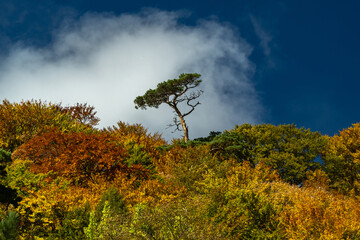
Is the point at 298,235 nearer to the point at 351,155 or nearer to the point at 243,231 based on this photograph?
the point at 243,231

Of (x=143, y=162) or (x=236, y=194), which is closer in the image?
(x=236, y=194)

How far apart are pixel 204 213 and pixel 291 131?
2586 cm

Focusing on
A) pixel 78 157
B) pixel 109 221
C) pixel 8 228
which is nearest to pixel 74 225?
pixel 109 221

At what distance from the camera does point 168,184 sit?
1828 cm

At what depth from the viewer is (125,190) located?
16422 millimetres

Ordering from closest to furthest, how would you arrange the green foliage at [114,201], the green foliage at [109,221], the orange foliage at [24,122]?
the green foliage at [109,221] < the green foliage at [114,201] < the orange foliage at [24,122]

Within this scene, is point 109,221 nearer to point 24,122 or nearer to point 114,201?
point 114,201

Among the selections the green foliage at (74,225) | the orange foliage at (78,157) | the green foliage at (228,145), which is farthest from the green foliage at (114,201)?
the green foliage at (228,145)

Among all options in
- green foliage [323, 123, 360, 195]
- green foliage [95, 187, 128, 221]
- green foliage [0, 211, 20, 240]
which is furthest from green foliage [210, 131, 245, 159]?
green foliage [0, 211, 20, 240]

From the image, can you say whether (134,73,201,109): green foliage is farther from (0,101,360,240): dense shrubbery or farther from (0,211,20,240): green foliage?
(0,211,20,240): green foliage

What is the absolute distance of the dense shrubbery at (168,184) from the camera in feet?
32.2

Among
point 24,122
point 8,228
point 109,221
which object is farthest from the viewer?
point 24,122

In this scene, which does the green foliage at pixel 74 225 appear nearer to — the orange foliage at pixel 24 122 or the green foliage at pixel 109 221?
the green foliage at pixel 109 221

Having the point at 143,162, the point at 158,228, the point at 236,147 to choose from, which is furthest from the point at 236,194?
the point at 236,147
